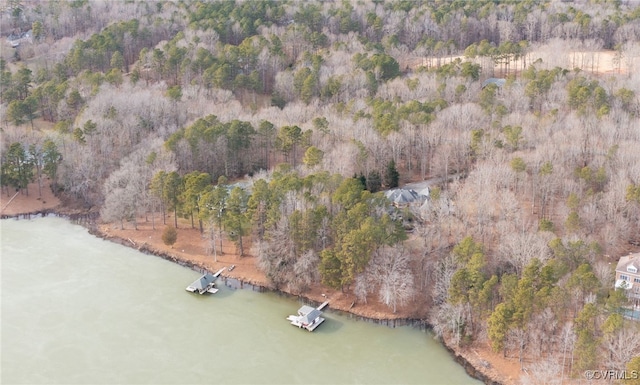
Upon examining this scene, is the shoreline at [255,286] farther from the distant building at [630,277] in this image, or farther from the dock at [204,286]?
the distant building at [630,277]

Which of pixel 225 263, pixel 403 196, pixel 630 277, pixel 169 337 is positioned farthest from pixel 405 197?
pixel 169 337

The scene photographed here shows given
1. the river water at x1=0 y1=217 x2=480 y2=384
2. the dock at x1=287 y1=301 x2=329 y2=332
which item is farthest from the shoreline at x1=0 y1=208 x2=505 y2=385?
the dock at x1=287 y1=301 x2=329 y2=332

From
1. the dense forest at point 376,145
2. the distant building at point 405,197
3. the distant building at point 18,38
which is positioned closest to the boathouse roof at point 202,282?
the dense forest at point 376,145

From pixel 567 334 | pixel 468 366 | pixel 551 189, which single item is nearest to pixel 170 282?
pixel 468 366

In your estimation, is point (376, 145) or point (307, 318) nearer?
point (307, 318)

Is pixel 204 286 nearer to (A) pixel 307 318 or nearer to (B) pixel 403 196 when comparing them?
(A) pixel 307 318
